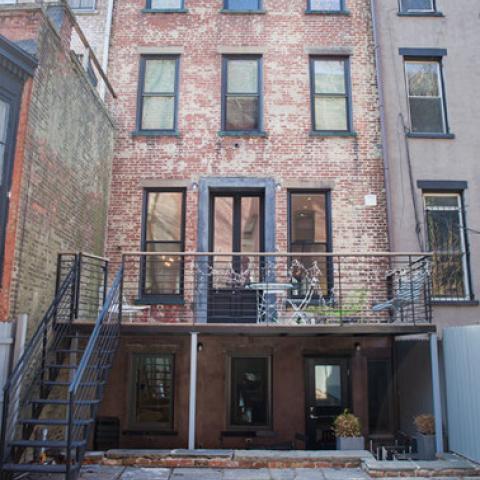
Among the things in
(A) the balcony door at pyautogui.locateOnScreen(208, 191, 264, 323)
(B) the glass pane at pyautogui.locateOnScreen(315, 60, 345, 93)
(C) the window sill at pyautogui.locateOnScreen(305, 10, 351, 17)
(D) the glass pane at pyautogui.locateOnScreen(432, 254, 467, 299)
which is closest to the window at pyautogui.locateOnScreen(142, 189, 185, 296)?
(A) the balcony door at pyautogui.locateOnScreen(208, 191, 264, 323)

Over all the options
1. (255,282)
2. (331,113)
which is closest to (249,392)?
(255,282)

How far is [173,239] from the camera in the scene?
10.8m

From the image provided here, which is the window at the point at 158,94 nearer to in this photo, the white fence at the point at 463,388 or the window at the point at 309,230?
the window at the point at 309,230

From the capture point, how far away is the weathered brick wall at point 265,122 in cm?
1077

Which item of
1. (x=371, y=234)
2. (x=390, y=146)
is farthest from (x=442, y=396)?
(x=390, y=146)

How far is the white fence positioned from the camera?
747cm

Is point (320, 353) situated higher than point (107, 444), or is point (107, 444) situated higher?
point (320, 353)

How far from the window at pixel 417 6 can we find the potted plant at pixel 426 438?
864 cm

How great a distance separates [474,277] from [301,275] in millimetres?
3394

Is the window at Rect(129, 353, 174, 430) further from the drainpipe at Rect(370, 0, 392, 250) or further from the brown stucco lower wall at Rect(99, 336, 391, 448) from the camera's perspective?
the drainpipe at Rect(370, 0, 392, 250)

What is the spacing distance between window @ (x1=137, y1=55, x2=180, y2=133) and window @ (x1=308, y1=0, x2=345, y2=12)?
3.29 metres

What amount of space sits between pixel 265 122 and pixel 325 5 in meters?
3.18

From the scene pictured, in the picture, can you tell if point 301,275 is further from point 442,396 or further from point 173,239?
point 442,396

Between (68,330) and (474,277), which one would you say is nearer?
(68,330)
